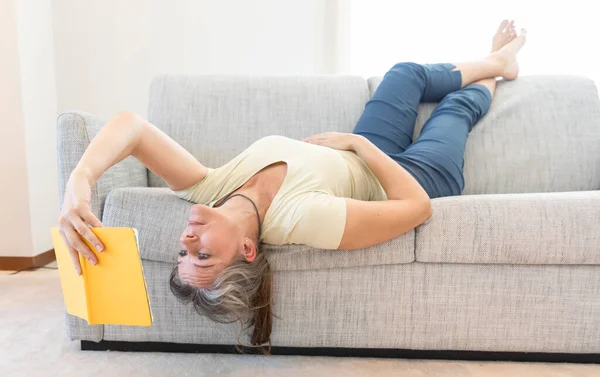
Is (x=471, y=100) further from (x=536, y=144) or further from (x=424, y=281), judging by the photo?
(x=424, y=281)

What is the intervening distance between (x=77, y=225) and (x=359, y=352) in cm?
86

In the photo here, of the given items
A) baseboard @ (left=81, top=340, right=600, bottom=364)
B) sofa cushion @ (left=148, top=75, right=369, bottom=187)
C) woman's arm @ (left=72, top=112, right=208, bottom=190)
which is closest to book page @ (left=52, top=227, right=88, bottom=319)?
woman's arm @ (left=72, top=112, right=208, bottom=190)

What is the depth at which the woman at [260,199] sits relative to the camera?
3.63 ft

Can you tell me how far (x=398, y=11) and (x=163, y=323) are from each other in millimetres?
2161

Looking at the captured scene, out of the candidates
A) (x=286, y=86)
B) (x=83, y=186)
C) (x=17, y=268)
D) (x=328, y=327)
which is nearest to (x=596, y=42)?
(x=286, y=86)

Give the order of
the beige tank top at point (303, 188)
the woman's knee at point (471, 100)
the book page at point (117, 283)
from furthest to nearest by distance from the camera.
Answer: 1. the woman's knee at point (471, 100)
2. the beige tank top at point (303, 188)
3. the book page at point (117, 283)

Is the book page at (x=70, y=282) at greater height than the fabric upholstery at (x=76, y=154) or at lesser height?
lesser

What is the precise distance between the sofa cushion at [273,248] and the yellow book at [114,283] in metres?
0.32

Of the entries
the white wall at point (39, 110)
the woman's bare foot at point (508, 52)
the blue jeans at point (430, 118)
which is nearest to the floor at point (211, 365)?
the blue jeans at point (430, 118)

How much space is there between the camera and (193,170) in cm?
139

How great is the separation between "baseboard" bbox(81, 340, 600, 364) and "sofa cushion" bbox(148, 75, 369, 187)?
30.9 inches

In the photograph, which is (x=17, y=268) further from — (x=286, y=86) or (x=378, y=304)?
(x=378, y=304)

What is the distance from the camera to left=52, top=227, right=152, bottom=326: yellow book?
37.3 inches

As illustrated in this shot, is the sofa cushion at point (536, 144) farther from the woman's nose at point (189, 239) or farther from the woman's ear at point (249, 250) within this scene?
the woman's nose at point (189, 239)
